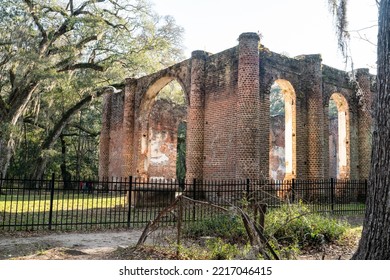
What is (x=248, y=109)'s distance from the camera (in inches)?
530

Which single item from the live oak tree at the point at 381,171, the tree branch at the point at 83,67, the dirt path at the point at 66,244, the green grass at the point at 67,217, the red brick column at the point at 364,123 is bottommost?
the dirt path at the point at 66,244

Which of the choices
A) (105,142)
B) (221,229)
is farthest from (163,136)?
(221,229)

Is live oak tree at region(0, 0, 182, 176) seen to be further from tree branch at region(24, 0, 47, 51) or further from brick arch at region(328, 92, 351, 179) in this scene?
brick arch at region(328, 92, 351, 179)

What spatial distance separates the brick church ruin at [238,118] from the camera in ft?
45.0

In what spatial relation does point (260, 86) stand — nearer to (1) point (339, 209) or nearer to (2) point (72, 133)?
(1) point (339, 209)

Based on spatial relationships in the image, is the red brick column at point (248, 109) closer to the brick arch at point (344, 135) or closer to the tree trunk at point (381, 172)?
the brick arch at point (344, 135)

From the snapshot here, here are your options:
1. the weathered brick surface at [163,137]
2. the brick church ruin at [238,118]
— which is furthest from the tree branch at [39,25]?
the weathered brick surface at [163,137]

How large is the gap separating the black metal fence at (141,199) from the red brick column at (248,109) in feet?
2.24

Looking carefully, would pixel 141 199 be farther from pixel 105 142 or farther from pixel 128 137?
pixel 105 142

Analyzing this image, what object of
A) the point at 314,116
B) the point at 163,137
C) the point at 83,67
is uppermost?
the point at 83,67

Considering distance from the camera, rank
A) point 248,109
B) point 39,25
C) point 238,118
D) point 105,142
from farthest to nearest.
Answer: point 105,142 < point 39,25 < point 238,118 < point 248,109

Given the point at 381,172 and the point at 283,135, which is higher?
the point at 283,135

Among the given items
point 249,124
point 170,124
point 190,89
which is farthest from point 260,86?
point 170,124

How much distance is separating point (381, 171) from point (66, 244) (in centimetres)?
613
